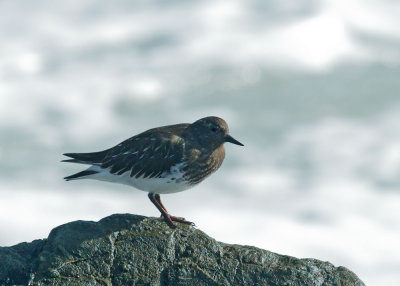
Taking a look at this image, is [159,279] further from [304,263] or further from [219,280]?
[304,263]

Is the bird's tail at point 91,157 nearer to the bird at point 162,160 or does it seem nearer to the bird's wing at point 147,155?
the bird at point 162,160

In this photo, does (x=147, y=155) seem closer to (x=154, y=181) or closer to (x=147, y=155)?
(x=147, y=155)

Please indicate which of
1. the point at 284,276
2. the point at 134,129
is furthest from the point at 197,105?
the point at 284,276

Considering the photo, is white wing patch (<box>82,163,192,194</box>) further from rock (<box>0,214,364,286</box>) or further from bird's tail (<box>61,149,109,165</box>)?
rock (<box>0,214,364,286</box>)

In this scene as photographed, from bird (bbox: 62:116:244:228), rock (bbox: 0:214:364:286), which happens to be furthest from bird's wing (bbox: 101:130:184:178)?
rock (bbox: 0:214:364:286)

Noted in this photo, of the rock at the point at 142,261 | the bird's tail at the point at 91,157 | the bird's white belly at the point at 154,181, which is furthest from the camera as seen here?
the bird's tail at the point at 91,157

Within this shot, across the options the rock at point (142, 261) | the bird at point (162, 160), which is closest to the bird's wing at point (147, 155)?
the bird at point (162, 160)
